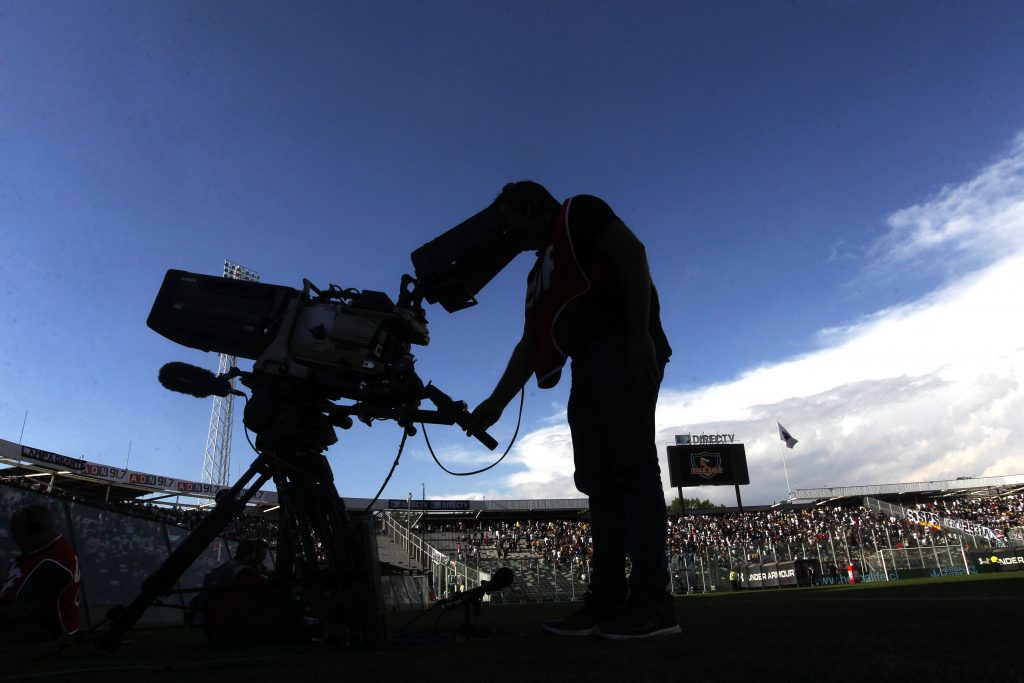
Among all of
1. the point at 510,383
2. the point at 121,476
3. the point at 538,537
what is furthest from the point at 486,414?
the point at 121,476

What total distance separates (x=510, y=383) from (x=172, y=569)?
167 centimetres

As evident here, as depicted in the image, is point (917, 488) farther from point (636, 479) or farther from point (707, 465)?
point (636, 479)

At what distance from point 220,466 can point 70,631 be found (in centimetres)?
4385

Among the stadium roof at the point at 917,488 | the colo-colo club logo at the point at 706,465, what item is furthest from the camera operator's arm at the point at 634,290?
the stadium roof at the point at 917,488

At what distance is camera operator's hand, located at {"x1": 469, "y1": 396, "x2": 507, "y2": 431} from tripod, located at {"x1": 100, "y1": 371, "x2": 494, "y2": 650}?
7 centimetres

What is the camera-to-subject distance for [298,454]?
261 centimetres

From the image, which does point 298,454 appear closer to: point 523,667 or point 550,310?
point 550,310

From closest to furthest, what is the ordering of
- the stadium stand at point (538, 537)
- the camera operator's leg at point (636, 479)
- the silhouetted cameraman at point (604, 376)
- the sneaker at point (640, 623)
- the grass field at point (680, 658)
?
the grass field at point (680, 658) → the sneaker at point (640, 623) → the camera operator's leg at point (636, 479) → the silhouetted cameraman at point (604, 376) → the stadium stand at point (538, 537)

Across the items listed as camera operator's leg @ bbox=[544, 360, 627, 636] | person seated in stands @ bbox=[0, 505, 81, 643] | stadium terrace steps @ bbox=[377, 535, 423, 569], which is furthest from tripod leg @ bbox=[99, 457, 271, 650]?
stadium terrace steps @ bbox=[377, 535, 423, 569]

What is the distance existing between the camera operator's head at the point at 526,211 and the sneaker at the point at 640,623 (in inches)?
65.5

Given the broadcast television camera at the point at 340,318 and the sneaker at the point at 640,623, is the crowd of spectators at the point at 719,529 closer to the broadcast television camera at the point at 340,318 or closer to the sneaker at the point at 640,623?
the broadcast television camera at the point at 340,318

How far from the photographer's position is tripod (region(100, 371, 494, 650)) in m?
2.39

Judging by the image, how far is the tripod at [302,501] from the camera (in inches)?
94.3

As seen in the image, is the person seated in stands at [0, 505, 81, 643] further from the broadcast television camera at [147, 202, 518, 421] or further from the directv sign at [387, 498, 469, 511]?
the directv sign at [387, 498, 469, 511]
